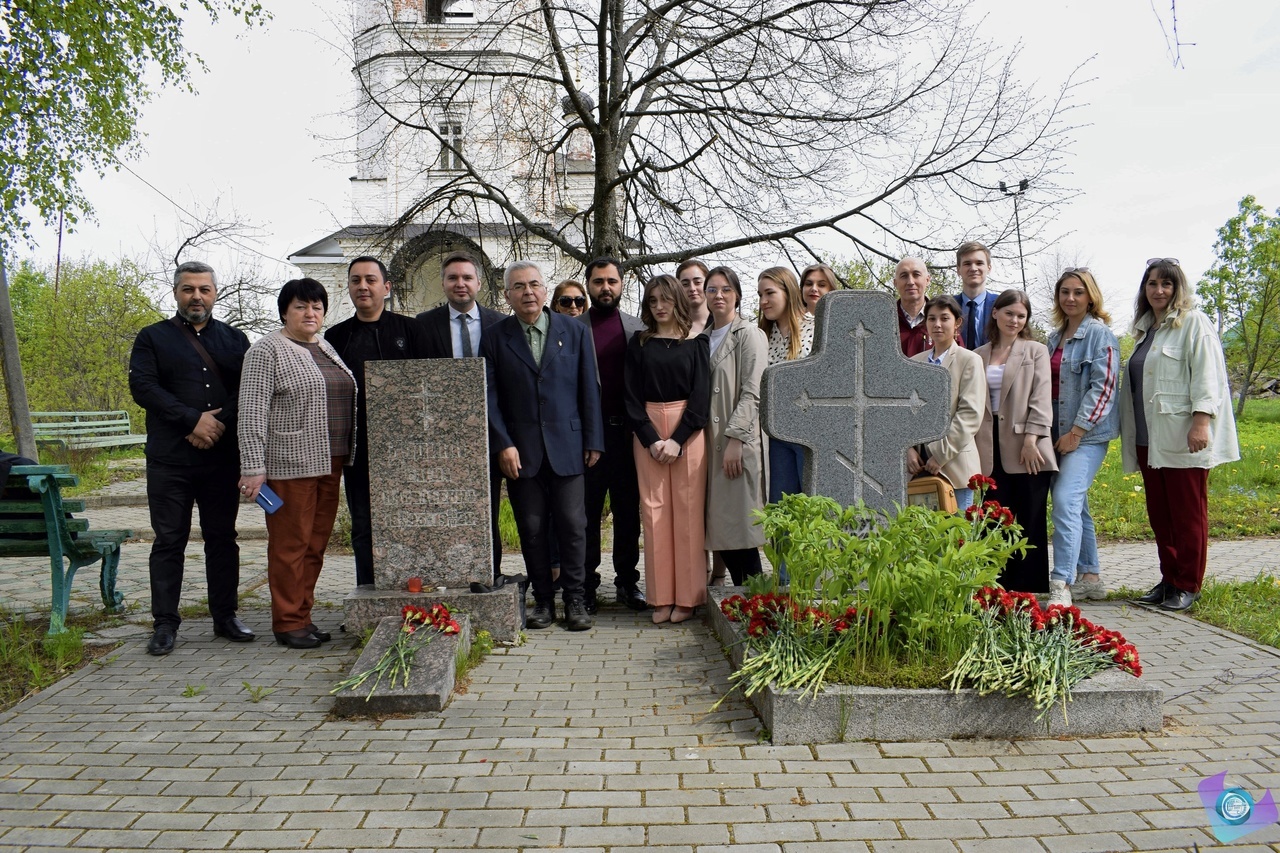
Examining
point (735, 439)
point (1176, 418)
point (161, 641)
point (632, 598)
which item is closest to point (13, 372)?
point (161, 641)

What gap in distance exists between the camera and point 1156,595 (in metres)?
5.96

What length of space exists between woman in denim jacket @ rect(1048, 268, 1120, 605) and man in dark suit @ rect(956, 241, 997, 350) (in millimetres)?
497

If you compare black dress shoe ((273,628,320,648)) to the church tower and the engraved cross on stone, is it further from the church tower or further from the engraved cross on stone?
the church tower

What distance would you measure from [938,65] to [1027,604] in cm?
792

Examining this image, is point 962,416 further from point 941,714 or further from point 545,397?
point 545,397

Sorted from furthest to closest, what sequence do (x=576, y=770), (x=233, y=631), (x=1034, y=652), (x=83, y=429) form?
(x=83, y=429) < (x=233, y=631) < (x=1034, y=652) < (x=576, y=770)

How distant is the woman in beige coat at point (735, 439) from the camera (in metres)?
5.54

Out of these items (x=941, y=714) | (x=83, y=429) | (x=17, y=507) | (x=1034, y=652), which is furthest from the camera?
(x=83, y=429)

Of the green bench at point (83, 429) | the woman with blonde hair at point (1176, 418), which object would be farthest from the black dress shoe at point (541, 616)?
the green bench at point (83, 429)

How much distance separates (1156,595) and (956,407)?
204 cm

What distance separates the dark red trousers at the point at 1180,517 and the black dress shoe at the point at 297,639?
213 inches

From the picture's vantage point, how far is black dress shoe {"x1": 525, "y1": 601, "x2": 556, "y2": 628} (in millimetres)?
5641

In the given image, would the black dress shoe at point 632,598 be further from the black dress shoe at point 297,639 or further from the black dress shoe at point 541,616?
the black dress shoe at point 297,639

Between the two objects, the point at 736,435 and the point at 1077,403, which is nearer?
the point at 736,435
